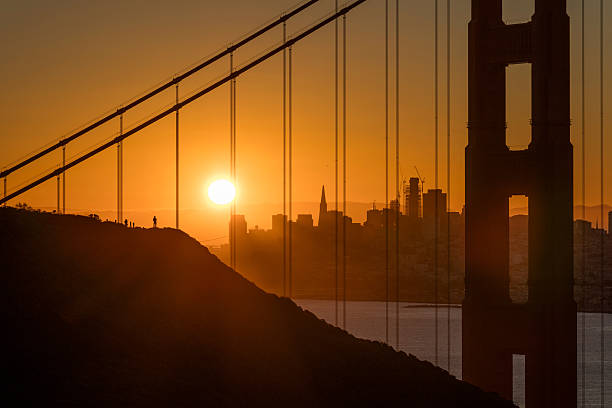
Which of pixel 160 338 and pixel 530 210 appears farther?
pixel 530 210

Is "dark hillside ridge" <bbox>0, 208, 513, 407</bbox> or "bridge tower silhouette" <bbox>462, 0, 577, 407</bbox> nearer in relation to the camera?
"dark hillside ridge" <bbox>0, 208, 513, 407</bbox>

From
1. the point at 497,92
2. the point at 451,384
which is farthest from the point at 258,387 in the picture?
the point at 497,92

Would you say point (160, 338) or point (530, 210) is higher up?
point (530, 210)

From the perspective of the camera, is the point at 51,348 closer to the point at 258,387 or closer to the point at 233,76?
the point at 258,387

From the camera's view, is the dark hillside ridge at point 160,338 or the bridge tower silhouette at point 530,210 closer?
the dark hillside ridge at point 160,338

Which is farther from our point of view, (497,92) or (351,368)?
(497,92)
